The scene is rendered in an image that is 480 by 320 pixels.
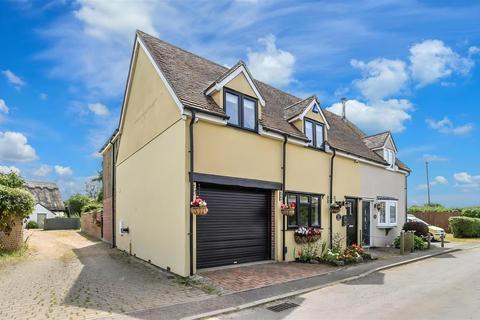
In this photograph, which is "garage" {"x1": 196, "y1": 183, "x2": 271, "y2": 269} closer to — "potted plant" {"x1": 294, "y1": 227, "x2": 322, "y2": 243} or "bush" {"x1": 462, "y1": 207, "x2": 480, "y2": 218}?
"potted plant" {"x1": 294, "y1": 227, "x2": 322, "y2": 243}

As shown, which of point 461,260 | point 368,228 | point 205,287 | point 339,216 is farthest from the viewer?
point 368,228

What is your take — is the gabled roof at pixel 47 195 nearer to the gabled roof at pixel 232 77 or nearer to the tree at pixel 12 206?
the tree at pixel 12 206

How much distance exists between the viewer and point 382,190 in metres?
19.9

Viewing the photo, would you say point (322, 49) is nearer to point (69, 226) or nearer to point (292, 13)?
point (292, 13)

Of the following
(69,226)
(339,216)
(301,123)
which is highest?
(301,123)

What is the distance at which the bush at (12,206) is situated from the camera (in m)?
13.8

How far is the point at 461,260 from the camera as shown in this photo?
14922 mm

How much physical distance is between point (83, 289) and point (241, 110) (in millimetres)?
7155

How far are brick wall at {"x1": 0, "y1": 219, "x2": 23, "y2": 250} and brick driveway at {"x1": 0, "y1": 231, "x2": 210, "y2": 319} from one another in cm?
116

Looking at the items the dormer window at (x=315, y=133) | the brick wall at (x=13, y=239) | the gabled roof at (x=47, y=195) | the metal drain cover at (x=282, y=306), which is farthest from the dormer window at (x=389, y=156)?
the gabled roof at (x=47, y=195)

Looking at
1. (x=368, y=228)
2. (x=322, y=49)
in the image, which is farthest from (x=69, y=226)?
(x=322, y=49)

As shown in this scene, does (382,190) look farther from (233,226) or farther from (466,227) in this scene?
(466,227)

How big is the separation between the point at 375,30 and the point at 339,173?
740 cm

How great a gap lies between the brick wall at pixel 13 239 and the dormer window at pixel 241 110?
995 centimetres
